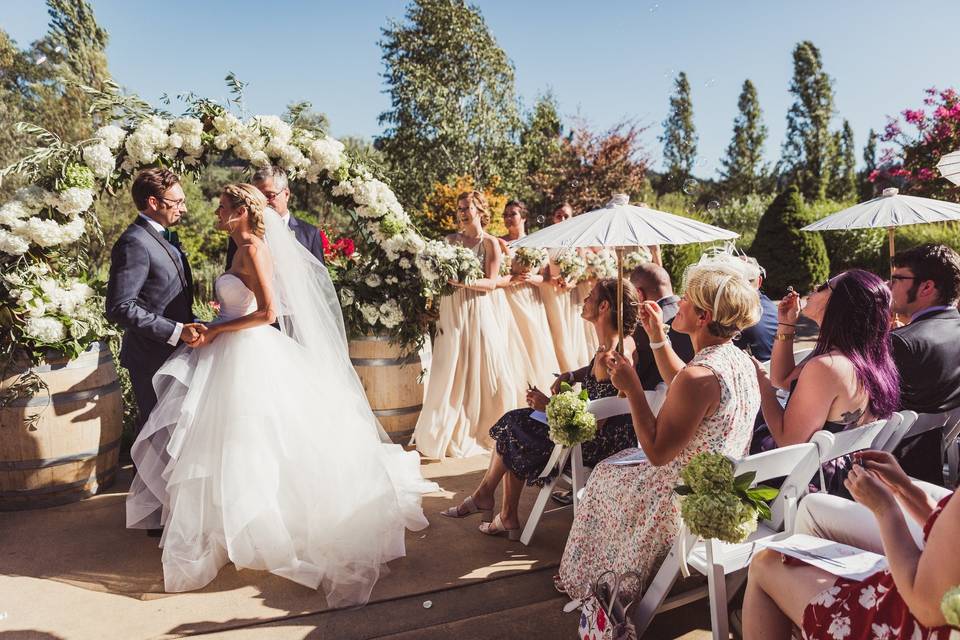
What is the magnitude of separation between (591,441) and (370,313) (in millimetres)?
2202

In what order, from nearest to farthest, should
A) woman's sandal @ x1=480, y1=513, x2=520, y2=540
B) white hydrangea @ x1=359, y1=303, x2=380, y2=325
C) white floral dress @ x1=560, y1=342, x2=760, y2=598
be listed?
white floral dress @ x1=560, y1=342, x2=760, y2=598, woman's sandal @ x1=480, y1=513, x2=520, y2=540, white hydrangea @ x1=359, y1=303, x2=380, y2=325

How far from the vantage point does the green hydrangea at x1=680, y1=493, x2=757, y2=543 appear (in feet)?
7.06

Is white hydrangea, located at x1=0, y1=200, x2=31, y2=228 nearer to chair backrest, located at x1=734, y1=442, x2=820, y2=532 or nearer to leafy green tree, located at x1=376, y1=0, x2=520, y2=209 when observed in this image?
chair backrest, located at x1=734, y1=442, x2=820, y2=532

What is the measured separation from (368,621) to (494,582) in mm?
696

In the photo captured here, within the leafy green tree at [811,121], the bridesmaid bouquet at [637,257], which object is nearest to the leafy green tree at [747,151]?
the leafy green tree at [811,121]

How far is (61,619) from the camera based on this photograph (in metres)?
3.07

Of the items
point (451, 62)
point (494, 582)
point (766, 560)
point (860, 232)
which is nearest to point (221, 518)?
point (494, 582)

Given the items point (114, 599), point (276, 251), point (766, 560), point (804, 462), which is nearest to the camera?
point (766, 560)

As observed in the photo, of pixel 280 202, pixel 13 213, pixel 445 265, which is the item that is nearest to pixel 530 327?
pixel 445 265

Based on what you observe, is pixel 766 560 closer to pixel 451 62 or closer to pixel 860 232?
pixel 860 232

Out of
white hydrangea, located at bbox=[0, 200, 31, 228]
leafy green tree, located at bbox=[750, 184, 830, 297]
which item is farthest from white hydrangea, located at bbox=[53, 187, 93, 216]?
leafy green tree, located at bbox=[750, 184, 830, 297]

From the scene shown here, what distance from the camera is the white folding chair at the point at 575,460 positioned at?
347 cm

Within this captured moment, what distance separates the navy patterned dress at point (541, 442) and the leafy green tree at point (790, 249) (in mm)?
10804

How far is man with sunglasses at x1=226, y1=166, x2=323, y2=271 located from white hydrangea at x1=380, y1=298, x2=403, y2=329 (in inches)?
25.3
